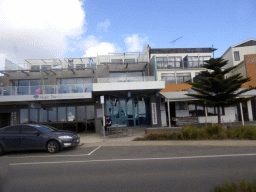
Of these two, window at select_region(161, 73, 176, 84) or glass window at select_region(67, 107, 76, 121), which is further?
window at select_region(161, 73, 176, 84)

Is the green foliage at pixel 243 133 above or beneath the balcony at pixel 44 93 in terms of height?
beneath

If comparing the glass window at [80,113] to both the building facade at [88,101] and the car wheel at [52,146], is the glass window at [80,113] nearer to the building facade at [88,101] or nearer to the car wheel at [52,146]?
the building facade at [88,101]

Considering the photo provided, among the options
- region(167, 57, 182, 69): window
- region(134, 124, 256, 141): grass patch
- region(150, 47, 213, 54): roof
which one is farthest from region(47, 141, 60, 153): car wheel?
region(150, 47, 213, 54): roof

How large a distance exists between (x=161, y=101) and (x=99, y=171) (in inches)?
520

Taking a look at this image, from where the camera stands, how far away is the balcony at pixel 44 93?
15.1 meters

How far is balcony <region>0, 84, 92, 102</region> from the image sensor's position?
15070mm

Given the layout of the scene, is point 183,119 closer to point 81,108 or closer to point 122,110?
point 122,110

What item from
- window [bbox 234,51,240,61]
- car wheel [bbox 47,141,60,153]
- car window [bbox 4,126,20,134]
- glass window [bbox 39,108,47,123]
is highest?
window [bbox 234,51,240,61]

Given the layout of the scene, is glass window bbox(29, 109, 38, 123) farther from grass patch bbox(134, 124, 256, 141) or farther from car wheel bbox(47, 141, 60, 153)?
grass patch bbox(134, 124, 256, 141)

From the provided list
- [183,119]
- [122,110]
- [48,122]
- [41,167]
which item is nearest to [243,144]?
[183,119]

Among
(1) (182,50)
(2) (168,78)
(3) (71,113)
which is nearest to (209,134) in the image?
(2) (168,78)

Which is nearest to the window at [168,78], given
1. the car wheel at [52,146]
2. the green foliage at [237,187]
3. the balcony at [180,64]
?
the balcony at [180,64]

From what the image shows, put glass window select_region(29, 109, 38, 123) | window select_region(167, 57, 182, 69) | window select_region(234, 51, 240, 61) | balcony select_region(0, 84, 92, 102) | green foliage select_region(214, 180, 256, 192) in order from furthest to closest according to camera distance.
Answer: window select_region(234, 51, 240, 61) < window select_region(167, 57, 182, 69) < glass window select_region(29, 109, 38, 123) < balcony select_region(0, 84, 92, 102) < green foliage select_region(214, 180, 256, 192)

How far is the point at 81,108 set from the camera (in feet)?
59.4
